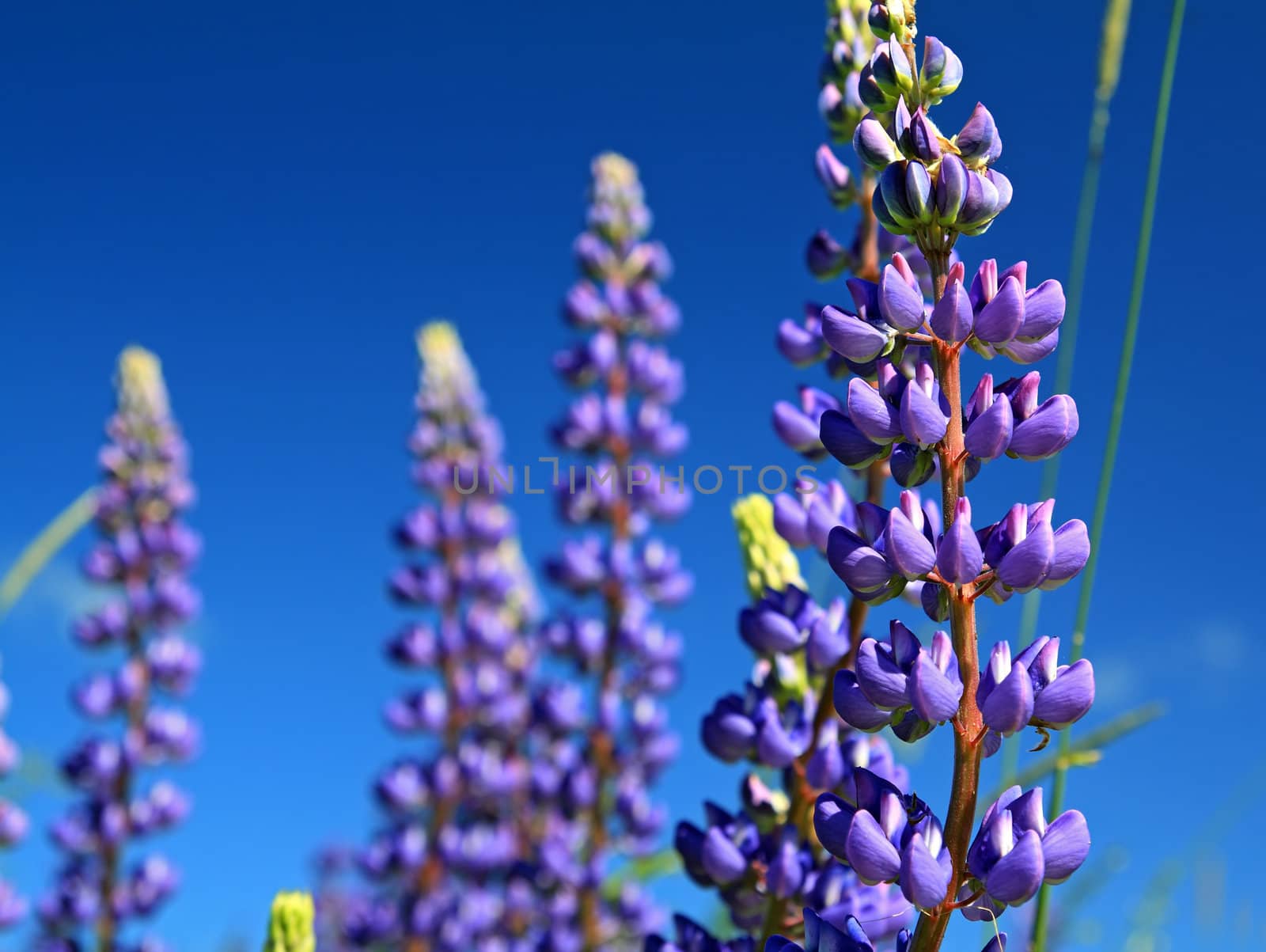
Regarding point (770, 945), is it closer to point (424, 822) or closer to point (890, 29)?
point (890, 29)

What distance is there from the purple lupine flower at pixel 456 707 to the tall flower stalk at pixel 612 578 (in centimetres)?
23

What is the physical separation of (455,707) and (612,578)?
1.27m

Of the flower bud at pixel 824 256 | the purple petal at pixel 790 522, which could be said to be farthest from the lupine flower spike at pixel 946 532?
the flower bud at pixel 824 256

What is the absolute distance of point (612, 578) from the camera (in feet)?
16.4

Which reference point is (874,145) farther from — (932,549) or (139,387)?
(139,387)

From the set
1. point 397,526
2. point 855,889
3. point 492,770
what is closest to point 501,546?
point 397,526

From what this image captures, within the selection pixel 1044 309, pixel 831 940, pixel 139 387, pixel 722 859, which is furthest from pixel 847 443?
pixel 139 387

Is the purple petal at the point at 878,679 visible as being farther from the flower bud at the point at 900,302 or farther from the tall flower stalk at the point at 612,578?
the tall flower stalk at the point at 612,578

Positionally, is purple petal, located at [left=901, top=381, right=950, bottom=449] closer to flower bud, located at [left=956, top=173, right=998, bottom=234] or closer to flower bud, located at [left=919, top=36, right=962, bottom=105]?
flower bud, located at [left=956, top=173, right=998, bottom=234]

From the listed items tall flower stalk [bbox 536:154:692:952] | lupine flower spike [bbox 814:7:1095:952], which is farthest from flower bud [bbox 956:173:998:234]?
tall flower stalk [bbox 536:154:692:952]

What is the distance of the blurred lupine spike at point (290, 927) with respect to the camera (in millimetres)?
2123

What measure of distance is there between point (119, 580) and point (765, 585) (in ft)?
14.2

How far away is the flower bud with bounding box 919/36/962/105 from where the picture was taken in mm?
1680

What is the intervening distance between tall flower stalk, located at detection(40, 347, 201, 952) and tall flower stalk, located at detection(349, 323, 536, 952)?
3.10 ft
